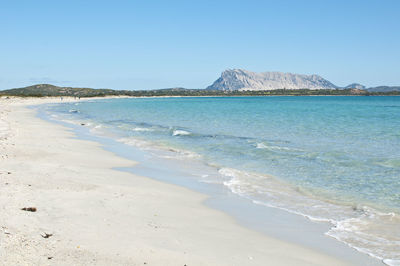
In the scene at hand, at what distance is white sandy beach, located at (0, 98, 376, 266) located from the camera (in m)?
5.58

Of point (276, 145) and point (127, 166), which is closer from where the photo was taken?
point (127, 166)

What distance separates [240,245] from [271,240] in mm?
746

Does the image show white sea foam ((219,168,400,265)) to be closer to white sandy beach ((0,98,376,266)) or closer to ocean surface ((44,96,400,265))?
ocean surface ((44,96,400,265))

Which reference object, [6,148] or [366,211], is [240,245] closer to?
[366,211]

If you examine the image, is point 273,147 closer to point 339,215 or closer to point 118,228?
point 339,215

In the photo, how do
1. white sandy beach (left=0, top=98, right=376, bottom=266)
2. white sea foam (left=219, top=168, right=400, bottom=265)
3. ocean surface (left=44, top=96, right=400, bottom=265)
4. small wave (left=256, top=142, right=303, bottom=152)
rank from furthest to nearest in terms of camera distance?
small wave (left=256, top=142, right=303, bottom=152) → ocean surface (left=44, top=96, right=400, bottom=265) → white sea foam (left=219, top=168, right=400, bottom=265) → white sandy beach (left=0, top=98, right=376, bottom=266)

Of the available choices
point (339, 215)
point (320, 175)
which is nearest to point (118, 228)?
point (339, 215)

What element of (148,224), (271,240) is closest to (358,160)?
(271,240)

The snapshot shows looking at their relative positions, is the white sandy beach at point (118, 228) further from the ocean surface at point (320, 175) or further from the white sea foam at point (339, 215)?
the ocean surface at point (320, 175)

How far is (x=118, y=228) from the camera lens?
6863 mm

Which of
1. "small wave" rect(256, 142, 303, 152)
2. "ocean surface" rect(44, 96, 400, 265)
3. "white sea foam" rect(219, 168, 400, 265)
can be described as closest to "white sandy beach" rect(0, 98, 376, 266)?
"white sea foam" rect(219, 168, 400, 265)

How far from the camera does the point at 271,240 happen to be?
6.90m

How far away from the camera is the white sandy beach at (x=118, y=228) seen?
5578 millimetres


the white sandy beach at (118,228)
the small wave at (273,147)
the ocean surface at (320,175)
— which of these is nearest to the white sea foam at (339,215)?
the ocean surface at (320,175)
